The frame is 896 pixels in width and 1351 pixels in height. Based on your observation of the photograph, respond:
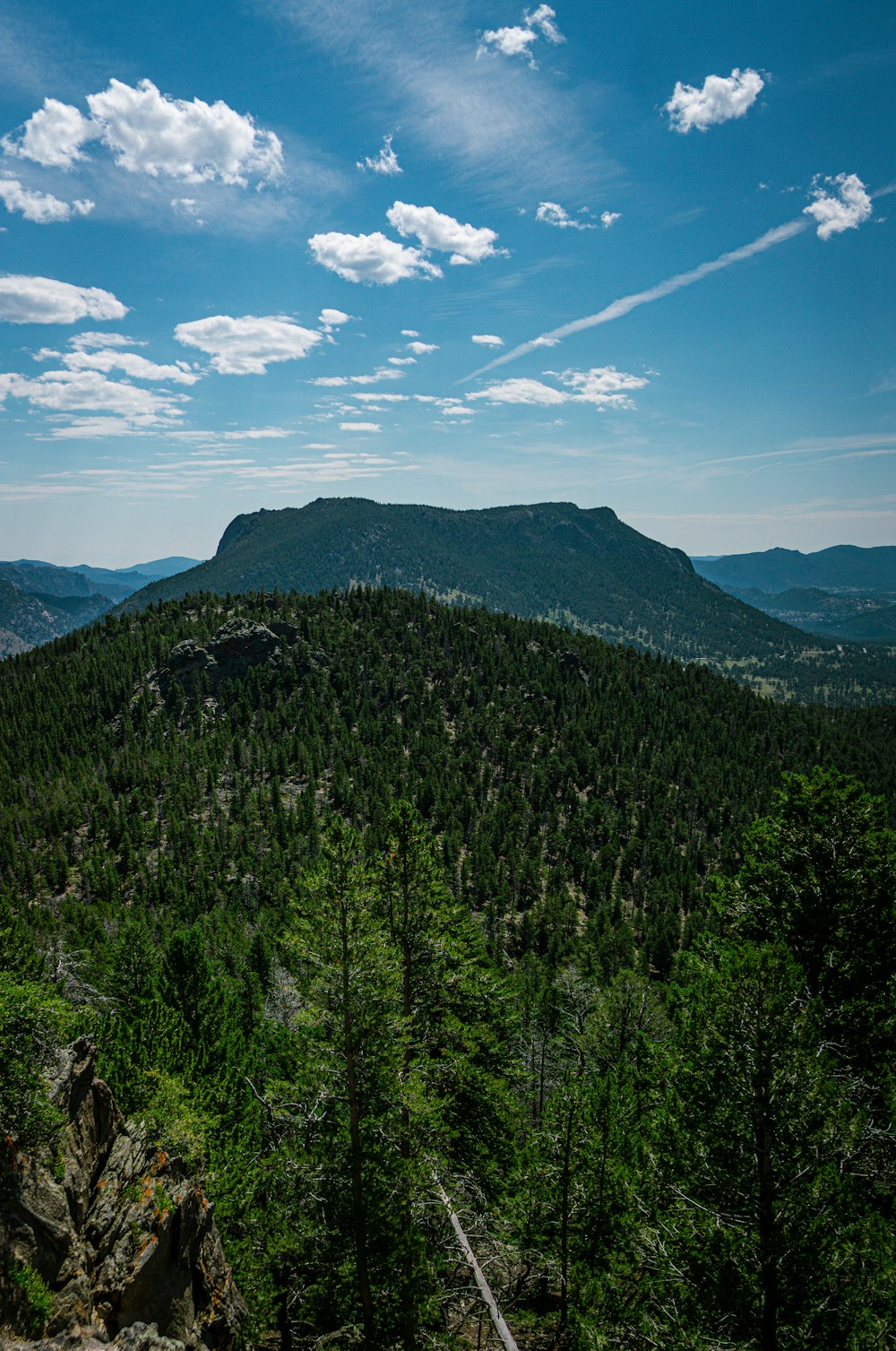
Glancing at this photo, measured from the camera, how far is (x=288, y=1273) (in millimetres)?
22094

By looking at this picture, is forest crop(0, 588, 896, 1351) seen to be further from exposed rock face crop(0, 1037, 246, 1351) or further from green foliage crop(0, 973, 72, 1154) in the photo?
exposed rock face crop(0, 1037, 246, 1351)

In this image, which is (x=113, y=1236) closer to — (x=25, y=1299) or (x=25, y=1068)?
(x=25, y=1299)

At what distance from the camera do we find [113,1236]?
14.1m

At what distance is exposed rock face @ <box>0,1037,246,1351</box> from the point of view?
11.9 metres

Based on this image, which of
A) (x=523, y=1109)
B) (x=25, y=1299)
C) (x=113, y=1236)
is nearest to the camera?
(x=25, y=1299)

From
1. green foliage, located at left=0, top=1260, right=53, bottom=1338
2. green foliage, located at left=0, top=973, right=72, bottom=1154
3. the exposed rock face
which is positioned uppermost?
green foliage, located at left=0, top=973, right=72, bottom=1154

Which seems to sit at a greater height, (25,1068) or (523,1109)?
(25,1068)

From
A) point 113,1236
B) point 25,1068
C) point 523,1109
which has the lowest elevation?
point 523,1109

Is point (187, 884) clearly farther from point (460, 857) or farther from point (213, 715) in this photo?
point (213, 715)

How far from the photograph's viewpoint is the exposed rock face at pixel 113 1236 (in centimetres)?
1191

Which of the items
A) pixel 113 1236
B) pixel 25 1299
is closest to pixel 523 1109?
pixel 113 1236

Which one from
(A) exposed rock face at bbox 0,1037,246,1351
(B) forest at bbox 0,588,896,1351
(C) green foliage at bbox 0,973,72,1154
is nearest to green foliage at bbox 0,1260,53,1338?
(A) exposed rock face at bbox 0,1037,246,1351

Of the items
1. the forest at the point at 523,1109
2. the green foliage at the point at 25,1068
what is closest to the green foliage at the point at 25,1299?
the forest at the point at 523,1109

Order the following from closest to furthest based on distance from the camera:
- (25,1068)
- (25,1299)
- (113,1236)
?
(25,1299), (25,1068), (113,1236)
